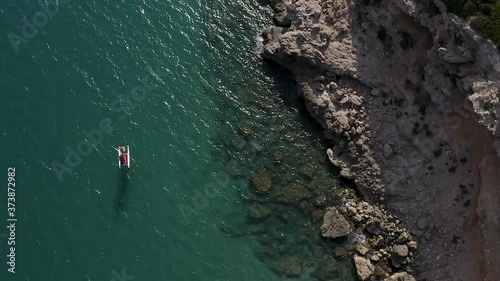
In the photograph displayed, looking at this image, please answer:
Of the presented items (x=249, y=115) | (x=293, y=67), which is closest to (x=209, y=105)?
(x=249, y=115)

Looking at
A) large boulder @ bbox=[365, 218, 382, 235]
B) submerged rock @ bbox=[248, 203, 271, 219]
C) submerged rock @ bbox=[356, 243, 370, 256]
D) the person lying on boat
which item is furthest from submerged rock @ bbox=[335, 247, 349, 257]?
the person lying on boat

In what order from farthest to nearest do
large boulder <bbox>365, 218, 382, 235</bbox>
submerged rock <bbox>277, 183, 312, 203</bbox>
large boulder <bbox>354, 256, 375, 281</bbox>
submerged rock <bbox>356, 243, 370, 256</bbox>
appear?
submerged rock <bbox>277, 183, 312, 203</bbox> < large boulder <bbox>365, 218, 382, 235</bbox> < submerged rock <bbox>356, 243, 370, 256</bbox> < large boulder <bbox>354, 256, 375, 281</bbox>

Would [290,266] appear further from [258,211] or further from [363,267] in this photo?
[363,267]

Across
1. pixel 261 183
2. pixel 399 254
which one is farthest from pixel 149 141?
pixel 399 254

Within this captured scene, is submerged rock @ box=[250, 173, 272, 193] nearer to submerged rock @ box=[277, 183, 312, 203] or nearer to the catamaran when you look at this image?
submerged rock @ box=[277, 183, 312, 203]

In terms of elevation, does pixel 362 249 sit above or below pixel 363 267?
above
